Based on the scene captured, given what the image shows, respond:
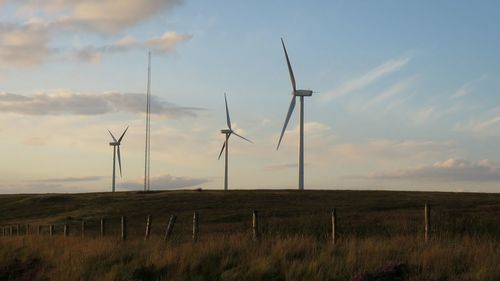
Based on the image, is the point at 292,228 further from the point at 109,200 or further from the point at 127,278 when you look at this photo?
the point at 109,200

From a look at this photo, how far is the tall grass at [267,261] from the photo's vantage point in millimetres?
13156

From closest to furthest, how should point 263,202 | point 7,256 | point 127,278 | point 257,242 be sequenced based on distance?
1. point 127,278
2. point 257,242
3. point 7,256
4. point 263,202

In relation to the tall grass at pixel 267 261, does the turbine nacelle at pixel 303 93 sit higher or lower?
higher

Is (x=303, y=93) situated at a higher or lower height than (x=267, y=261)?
higher

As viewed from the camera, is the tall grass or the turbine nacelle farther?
the turbine nacelle

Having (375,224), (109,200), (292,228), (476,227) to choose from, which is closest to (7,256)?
(292,228)

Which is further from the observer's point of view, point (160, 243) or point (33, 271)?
point (160, 243)

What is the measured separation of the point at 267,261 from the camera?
565 inches

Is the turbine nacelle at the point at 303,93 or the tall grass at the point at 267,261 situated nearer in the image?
the tall grass at the point at 267,261

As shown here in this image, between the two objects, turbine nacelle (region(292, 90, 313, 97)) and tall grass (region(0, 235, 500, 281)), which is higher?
turbine nacelle (region(292, 90, 313, 97))

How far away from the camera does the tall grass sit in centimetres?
1316

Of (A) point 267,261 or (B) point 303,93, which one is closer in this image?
(A) point 267,261

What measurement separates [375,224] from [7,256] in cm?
→ 1548

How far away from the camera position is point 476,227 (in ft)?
83.4
